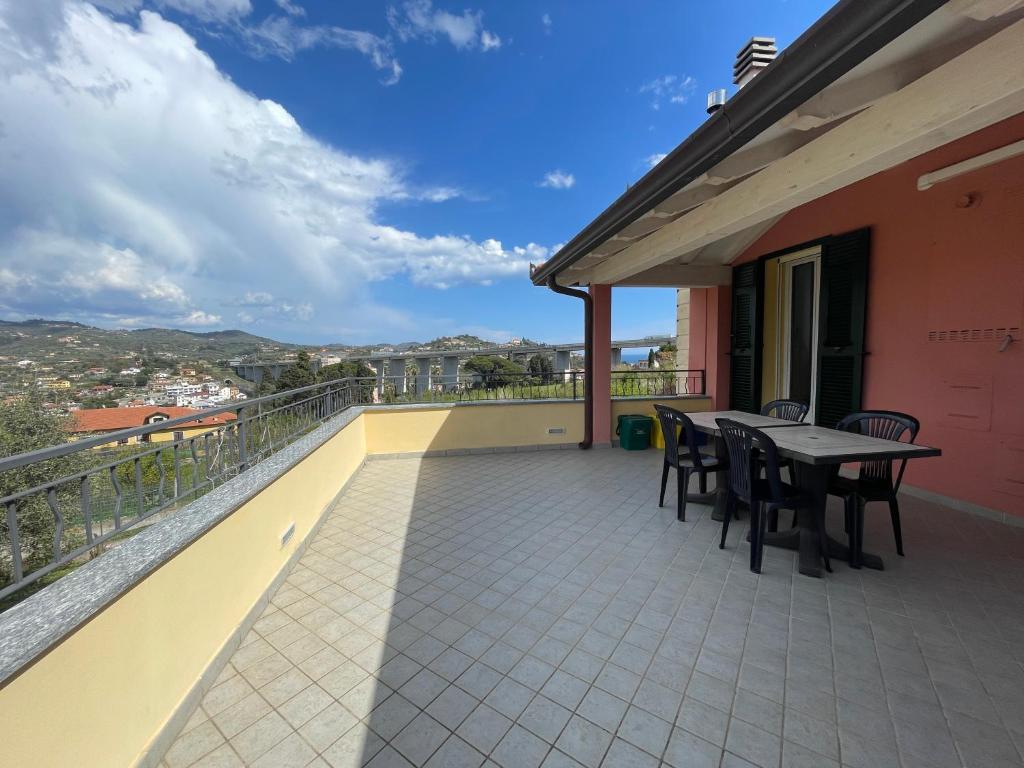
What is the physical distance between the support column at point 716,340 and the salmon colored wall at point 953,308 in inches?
81.4

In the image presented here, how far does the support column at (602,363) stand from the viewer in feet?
19.5

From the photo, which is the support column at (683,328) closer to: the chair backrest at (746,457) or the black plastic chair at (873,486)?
the black plastic chair at (873,486)

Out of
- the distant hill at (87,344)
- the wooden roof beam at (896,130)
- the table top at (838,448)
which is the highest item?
the wooden roof beam at (896,130)

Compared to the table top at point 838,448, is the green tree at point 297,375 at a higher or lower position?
higher

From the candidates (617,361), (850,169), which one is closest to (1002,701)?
(850,169)

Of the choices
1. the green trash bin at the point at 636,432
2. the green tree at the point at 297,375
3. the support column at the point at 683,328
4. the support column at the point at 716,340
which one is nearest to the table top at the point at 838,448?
the green trash bin at the point at 636,432

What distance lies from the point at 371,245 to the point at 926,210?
13304 millimetres

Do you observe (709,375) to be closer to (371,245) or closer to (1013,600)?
(1013,600)

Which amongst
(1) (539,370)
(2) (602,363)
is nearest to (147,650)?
(1) (539,370)

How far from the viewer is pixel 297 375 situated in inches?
190

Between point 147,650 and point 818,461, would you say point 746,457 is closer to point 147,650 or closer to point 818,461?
point 818,461

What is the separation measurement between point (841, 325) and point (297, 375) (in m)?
6.19

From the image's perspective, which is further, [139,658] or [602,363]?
[602,363]

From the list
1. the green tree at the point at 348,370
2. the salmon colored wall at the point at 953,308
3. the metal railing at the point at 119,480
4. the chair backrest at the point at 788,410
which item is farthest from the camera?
the green tree at the point at 348,370
